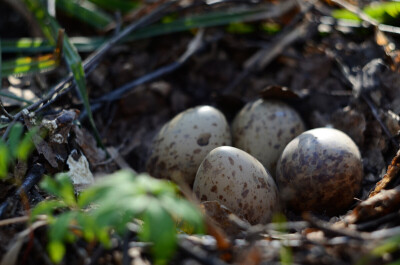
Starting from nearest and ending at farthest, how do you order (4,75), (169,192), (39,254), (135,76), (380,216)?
1. (169,192)
2. (39,254)
3. (380,216)
4. (4,75)
5. (135,76)

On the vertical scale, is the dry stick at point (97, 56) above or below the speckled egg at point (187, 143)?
above

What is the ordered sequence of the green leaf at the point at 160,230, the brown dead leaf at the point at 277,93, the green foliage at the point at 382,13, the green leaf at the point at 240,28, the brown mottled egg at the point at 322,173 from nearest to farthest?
the green leaf at the point at 160,230 < the brown mottled egg at the point at 322,173 < the brown dead leaf at the point at 277,93 < the green foliage at the point at 382,13 < the green leaf at the point at 240,28

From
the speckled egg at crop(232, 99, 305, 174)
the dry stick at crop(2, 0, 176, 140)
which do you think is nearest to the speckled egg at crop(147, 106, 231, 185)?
the speckled egg at crop(232, 99, 305, 174)

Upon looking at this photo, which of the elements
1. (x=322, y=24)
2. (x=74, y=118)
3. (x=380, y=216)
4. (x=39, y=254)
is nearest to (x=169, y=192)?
(x=39, y=254)

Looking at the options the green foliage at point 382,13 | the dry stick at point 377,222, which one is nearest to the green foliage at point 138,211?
the dry stick at point 377,222

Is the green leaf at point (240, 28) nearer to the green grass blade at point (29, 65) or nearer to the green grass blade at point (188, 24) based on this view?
the green grass blade at point (188, 24)

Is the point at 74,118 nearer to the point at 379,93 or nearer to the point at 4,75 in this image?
the point at 4,75
